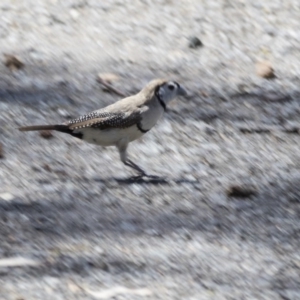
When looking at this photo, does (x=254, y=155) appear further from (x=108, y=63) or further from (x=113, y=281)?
(x=113, y=281)

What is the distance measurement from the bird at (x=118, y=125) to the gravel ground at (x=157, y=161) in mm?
177

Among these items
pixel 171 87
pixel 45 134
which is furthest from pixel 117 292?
pixel 171 87

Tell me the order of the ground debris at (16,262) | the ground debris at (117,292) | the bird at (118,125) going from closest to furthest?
1. the ground debris at (117,292)
2. the ground debris at (16,262)
3. the bird at (118,125)

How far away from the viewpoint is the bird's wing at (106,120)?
6.10 m

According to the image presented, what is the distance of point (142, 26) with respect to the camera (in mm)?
8289

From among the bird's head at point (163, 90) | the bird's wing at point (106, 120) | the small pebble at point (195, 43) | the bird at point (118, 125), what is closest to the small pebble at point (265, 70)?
the small pebble at point (195, 43)

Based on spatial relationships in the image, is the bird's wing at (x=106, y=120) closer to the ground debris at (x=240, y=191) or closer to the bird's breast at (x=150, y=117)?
the bird's breast at (x=150, y=117)

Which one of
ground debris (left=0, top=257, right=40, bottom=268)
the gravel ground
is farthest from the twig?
ground debris (left=0, top=257, right=40, bottom=268)

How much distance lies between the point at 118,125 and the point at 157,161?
441 millimetres

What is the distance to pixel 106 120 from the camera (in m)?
6.15

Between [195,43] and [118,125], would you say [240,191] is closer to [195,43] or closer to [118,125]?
[118,125]

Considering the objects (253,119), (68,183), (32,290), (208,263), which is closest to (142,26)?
(253,119)

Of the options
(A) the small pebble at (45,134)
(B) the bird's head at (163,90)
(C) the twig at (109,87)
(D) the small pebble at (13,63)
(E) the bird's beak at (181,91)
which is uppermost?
(B) the bird's head at (163,90)

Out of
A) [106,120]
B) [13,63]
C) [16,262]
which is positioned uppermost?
[106,120]
